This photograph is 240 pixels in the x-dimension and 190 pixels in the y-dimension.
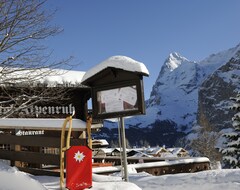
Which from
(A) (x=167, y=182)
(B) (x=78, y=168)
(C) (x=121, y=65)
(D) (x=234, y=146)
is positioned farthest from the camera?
(D) (x=234, y=146)

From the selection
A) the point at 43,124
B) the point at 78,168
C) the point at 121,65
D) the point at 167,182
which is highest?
the point at 121,65

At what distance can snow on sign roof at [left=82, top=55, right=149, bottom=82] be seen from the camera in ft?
19.9

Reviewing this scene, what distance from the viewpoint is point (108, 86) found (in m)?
6.50

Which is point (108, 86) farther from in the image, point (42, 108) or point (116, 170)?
point (42, 108)

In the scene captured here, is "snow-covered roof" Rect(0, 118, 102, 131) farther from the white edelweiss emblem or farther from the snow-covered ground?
the white edelweiss emblem

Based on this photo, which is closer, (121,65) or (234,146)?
(121,65)

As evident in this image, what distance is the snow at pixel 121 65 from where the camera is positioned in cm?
605

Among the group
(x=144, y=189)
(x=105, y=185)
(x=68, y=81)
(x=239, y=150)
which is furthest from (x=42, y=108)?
(x=239, y=150)

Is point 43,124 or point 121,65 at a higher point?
point 121,65

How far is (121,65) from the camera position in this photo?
245 inches

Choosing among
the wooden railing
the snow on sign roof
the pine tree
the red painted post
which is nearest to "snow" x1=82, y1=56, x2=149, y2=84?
the snow on sign roof

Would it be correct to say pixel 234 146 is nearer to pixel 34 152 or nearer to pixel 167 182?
pixel 167 182

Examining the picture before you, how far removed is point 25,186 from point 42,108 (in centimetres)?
1120

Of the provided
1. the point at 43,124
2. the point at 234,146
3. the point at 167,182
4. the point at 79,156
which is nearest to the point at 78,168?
the point at 79,156
